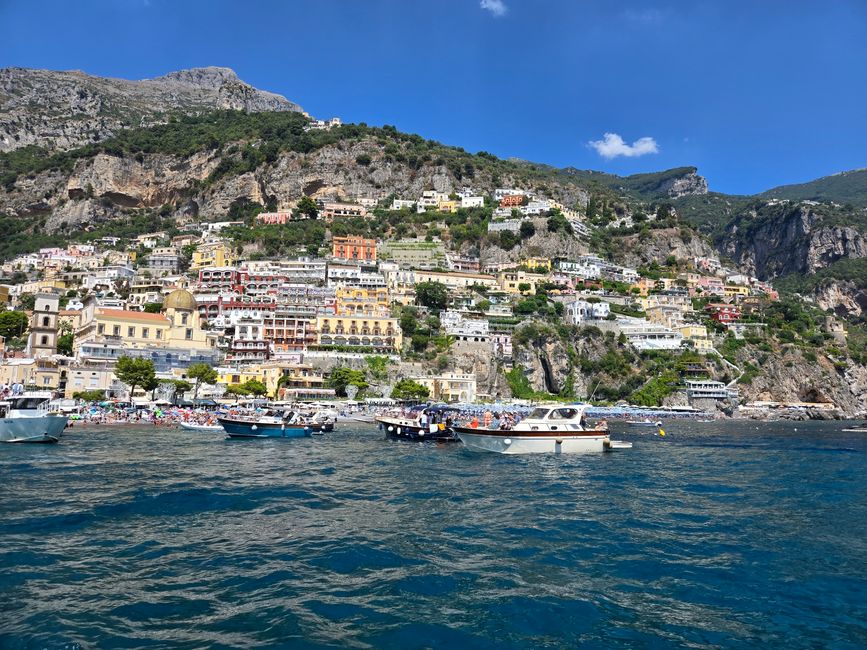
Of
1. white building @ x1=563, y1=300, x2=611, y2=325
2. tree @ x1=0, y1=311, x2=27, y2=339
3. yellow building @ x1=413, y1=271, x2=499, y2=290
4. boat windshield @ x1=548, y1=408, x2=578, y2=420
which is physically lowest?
boat windshield @ x1=548, y1=408, x2=578, y2=420

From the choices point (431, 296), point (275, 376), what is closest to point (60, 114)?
point (431, 296)

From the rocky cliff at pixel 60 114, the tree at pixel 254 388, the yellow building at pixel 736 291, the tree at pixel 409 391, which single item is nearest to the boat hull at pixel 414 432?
Answer: the tree at pixel 409 391

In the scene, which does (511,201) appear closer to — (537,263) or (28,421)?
(537,263)

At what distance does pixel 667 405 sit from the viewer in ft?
257

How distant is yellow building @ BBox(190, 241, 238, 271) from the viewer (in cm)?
9819

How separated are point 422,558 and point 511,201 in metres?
119

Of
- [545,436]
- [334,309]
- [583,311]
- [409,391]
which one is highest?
[583,311]

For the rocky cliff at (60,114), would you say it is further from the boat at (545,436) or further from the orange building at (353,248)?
the boat at (545,436)

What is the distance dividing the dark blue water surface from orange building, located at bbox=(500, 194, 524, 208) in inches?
4217

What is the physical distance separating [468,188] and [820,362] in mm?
74913

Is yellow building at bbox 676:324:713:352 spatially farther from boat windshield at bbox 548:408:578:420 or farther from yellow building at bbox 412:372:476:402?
boat windshield at bbox 548:408:578:420

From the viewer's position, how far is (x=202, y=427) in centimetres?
4009

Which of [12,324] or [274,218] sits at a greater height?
[274,218]

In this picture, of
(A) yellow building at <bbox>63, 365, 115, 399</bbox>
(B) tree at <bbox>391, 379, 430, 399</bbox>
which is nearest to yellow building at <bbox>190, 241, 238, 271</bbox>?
(A) yellow building at <bbox>63, 365, 115, 399</bbox>
